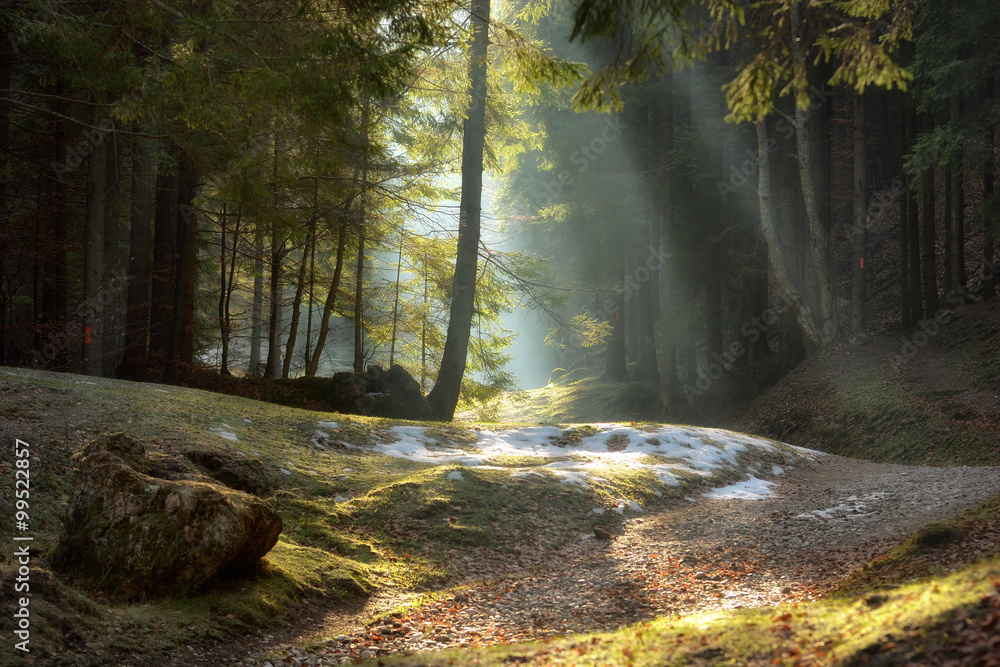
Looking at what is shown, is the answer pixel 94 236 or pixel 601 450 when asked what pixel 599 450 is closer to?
pixel 601 450

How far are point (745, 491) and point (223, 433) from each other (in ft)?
24.8

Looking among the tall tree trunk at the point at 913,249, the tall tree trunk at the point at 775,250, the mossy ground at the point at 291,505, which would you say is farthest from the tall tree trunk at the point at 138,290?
the tall tree trunk at the point at 913,249

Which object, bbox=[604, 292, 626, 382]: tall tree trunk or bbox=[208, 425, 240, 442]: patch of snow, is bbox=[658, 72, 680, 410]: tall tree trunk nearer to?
bbox=[604, 292, 626, 382]: tall tree trunk

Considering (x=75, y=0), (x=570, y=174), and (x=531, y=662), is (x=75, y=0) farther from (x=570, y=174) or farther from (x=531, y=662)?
(x=570, y=174)

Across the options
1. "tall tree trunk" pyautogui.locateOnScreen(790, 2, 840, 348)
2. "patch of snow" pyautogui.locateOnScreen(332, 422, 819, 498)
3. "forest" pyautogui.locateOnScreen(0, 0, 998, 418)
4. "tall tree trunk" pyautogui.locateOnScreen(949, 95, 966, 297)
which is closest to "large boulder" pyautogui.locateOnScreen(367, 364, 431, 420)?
"forest" pyautogui.locateOnScreen(0, 0, 998, 418)

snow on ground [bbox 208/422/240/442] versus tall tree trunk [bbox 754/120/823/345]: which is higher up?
tall tree trunk [bbox 754/120/823/345]

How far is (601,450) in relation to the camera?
11422mm

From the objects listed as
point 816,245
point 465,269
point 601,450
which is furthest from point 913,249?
point 465,269

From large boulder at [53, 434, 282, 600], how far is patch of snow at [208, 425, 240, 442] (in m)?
3.31

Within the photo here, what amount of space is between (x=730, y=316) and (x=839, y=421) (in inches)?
287

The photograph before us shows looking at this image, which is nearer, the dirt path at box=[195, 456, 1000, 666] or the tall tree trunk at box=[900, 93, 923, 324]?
the dirt path at box=[195, 456, 1000, 666]

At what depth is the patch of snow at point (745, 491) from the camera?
29.6 ft

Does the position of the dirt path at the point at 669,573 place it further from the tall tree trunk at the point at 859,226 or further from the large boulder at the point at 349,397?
the tall tree trunk at the point at 859,226

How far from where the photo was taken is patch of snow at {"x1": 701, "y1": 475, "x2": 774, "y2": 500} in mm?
9023
